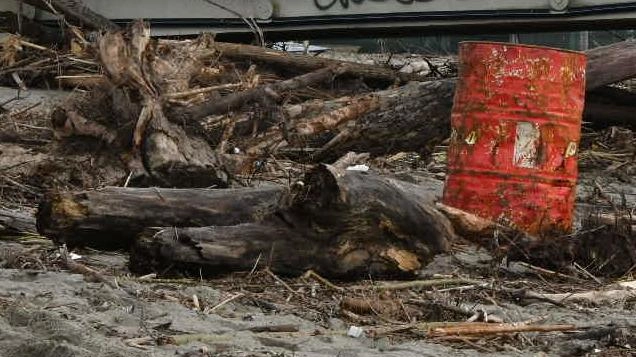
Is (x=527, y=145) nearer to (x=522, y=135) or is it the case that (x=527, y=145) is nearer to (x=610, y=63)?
(x=522, y=135)

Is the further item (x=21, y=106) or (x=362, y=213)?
(x=21, y=106)

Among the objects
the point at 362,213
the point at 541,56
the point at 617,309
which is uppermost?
the point at 541,56

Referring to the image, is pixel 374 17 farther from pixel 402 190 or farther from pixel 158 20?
pixel 402 190

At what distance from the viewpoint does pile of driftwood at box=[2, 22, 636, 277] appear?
4836 mm

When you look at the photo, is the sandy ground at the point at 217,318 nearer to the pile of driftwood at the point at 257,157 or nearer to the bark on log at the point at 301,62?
the pile of driftwood at the point at 257,157

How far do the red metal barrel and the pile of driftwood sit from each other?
1.45ft

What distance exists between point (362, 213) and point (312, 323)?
893 mm

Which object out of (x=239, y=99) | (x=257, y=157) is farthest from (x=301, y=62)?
(x=257, y=157)

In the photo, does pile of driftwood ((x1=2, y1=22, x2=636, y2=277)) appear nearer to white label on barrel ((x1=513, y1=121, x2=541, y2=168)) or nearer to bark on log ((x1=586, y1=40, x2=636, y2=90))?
bark on log ((x1=586, y1=40, x2=636, y2=90))

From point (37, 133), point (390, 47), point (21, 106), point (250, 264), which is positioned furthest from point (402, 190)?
point (390, 47)

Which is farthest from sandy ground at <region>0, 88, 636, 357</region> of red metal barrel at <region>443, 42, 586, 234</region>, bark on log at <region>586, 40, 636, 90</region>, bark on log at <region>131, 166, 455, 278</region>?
bark on log at <region>586, 40, 636, 90</region>

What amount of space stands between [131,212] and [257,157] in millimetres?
3010

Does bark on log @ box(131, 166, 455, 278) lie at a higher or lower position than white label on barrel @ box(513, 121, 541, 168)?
lower

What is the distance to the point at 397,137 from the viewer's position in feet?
29.5
